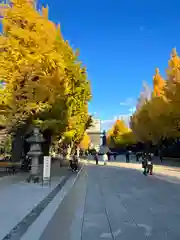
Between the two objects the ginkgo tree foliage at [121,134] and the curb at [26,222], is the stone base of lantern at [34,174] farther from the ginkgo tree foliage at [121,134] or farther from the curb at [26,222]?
the ginkgo tree foliage at [121,134]

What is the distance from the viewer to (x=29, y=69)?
20.0m

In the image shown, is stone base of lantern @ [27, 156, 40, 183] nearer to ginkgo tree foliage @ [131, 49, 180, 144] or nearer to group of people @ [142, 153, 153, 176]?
group of people @ [142, 153, 153, 176]

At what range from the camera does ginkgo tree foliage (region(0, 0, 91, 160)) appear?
2005cm

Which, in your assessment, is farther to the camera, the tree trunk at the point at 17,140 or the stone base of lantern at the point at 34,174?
the tree trunk at the point at 17,140

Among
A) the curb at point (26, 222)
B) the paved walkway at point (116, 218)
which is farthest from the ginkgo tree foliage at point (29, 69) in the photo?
the curb at point (26, 222)

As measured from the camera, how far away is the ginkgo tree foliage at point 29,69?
20047 mm

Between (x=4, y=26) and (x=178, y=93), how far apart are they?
1724 centimetres

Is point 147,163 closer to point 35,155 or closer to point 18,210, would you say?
point 35,155

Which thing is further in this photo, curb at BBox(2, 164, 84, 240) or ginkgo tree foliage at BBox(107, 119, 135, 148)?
ginkgo tree foliage at BBox(107, 119, 135, 148)

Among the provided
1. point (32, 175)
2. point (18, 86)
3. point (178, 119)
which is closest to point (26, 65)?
point (18, 86)

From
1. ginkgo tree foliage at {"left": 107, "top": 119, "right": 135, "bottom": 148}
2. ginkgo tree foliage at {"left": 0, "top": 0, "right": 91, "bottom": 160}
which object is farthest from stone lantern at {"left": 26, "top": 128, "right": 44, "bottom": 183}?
ginkgo tree foliage at {"left": 107, "top": 119, "right": 135, "bottom": 148}

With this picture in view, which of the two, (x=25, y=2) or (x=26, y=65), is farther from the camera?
(x=25, y=2)

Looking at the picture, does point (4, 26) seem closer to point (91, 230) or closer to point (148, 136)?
point (91, 230)

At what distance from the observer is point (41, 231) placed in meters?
6.39
